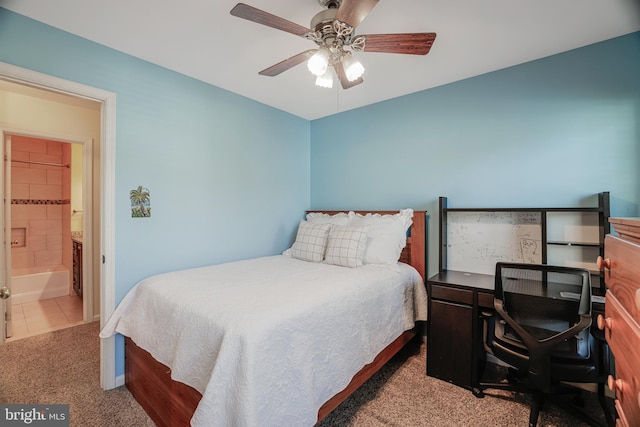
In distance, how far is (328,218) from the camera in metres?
3.12

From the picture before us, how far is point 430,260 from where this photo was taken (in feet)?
9.02

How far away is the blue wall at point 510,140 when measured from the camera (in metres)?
1.94

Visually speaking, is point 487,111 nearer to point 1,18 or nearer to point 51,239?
point 1,18

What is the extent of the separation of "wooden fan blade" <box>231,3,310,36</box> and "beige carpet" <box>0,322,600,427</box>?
226 cm

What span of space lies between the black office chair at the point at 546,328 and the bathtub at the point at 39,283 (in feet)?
17.6

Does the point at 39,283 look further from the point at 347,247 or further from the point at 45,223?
the point at 347,247

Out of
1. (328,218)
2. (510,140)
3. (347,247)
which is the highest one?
(510,140)

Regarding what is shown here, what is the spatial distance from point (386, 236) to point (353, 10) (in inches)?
70.0

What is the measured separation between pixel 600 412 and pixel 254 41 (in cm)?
335

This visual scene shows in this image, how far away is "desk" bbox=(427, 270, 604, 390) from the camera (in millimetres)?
1969

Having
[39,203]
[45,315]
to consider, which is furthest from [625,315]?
[39,203]

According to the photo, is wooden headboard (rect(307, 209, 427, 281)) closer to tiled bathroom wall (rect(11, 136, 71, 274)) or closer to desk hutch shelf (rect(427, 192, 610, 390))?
desk hutch shelf (rect(427, 192, 610, 390))

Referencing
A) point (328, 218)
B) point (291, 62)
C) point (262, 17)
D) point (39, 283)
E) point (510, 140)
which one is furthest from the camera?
point (39, 283)

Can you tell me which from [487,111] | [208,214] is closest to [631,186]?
[487,111]
